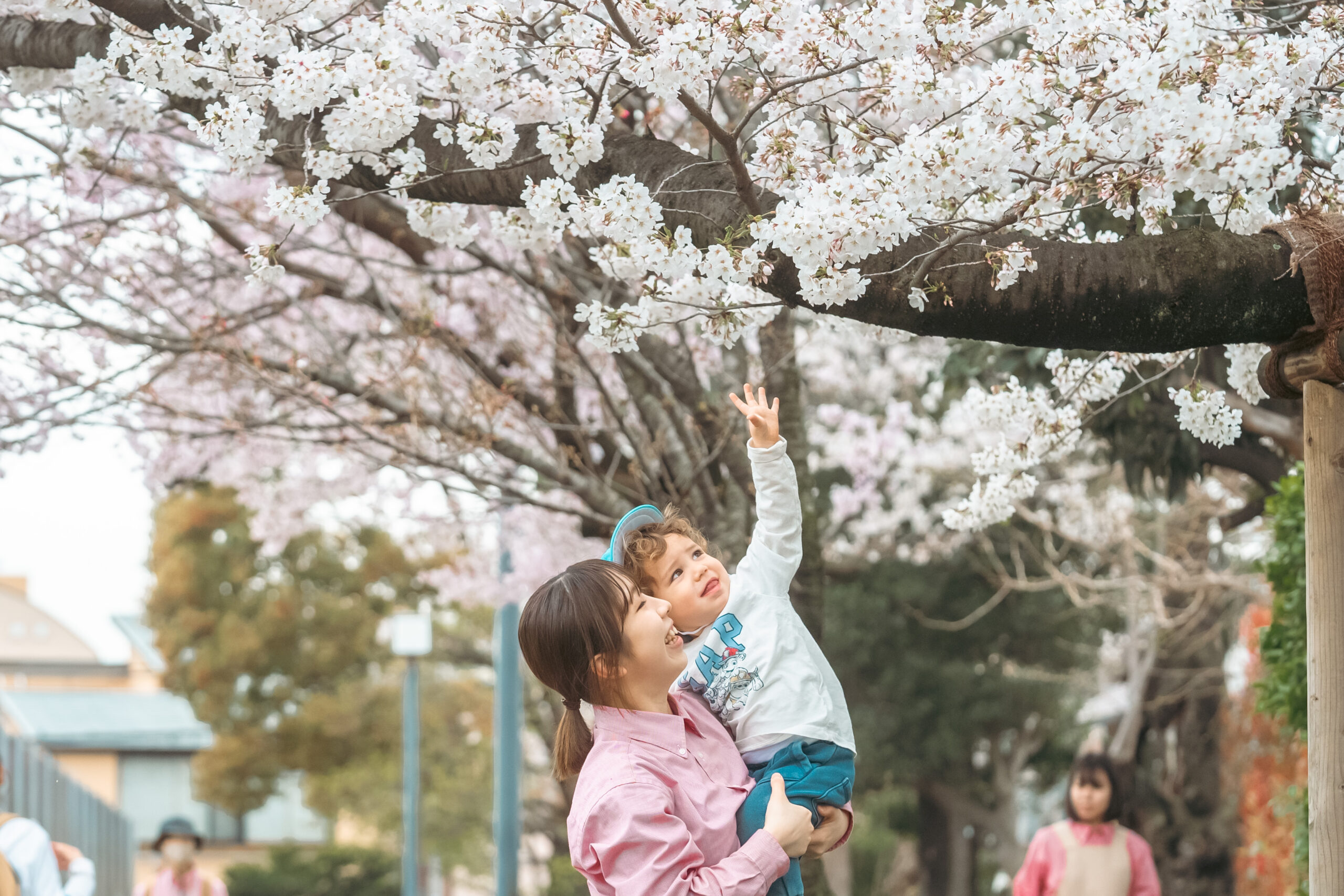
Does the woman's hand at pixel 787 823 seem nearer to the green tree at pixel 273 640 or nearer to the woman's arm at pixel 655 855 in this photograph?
the woman's arm at pixel 655 855

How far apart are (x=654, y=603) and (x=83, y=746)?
2541 centimetres

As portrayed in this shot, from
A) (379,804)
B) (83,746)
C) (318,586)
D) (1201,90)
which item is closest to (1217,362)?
(1201,90)

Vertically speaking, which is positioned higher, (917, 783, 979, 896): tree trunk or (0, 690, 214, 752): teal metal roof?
(0, 690, 214, 752): teal metal roof

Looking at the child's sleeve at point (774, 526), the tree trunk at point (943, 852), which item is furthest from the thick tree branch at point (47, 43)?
the tree trunk at point (943, 852)

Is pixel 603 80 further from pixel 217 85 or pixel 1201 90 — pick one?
pixel 1201 90

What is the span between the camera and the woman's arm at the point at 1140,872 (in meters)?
5.10

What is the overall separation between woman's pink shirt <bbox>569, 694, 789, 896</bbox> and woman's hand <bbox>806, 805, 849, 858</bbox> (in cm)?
15

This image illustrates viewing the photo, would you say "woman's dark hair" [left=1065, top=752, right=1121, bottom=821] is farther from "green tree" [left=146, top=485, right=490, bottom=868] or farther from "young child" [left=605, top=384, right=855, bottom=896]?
"green tree" [left=146, top=485, right=490, bottom=868]

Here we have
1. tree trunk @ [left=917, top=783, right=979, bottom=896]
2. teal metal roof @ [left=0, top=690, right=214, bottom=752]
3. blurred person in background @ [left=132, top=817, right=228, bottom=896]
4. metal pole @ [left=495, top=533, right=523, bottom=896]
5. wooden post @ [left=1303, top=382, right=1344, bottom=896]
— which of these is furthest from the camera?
teal metal roof @ [left=0, top=690, right=214, bottom=752]

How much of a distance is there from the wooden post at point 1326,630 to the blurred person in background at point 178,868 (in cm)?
599

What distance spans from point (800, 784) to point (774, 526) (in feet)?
1.74

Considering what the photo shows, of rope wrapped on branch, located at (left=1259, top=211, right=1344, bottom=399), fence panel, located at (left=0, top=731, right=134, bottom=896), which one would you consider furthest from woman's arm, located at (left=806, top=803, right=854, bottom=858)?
fence panel, located at (left=0, top=731, right=134, bottom=896)

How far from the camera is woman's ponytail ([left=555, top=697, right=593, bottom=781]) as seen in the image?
251 centimetres

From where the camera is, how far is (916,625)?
497 inches
